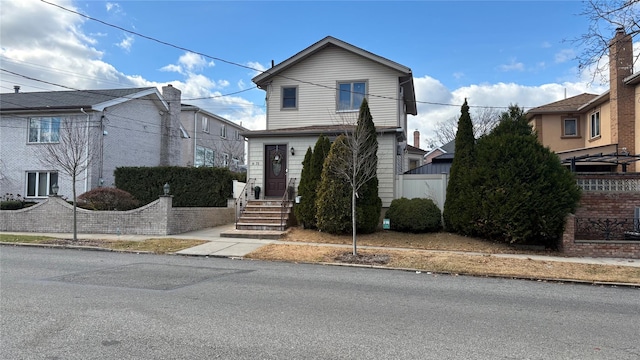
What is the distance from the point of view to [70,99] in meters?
23.5

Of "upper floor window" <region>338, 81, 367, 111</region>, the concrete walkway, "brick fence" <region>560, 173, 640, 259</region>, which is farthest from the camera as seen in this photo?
"upper floor window" <region>338, 81, 367, 111</region>

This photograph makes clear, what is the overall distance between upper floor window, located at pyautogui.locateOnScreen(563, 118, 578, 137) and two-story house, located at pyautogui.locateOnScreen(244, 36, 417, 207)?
10.8 m

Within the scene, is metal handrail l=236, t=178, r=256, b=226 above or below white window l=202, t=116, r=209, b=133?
below

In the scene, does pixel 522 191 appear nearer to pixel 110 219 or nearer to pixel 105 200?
pixel 110 219

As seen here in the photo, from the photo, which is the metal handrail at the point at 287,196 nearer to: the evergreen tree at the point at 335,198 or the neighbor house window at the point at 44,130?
the evergreen tree at the point at 335,198

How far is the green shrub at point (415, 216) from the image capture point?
1420 cm

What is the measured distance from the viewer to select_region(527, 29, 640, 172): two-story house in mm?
18422

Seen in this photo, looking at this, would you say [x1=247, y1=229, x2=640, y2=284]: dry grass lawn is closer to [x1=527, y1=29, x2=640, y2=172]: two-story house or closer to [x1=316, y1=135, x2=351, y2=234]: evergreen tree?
[x1=316, y1=135, x2=351, y2=234]: evergreen tree

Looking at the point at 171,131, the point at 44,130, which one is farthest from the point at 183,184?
the point at 171,131

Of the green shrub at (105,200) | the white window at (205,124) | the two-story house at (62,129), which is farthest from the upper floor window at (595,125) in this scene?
the white window at (205,124)

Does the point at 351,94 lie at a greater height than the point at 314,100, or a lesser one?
greater

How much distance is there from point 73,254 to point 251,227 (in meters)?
5.86

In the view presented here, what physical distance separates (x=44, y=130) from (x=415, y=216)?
810 inches

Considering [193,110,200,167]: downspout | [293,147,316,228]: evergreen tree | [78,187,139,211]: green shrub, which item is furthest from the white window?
[293,147,316,228]: evergreen tree
